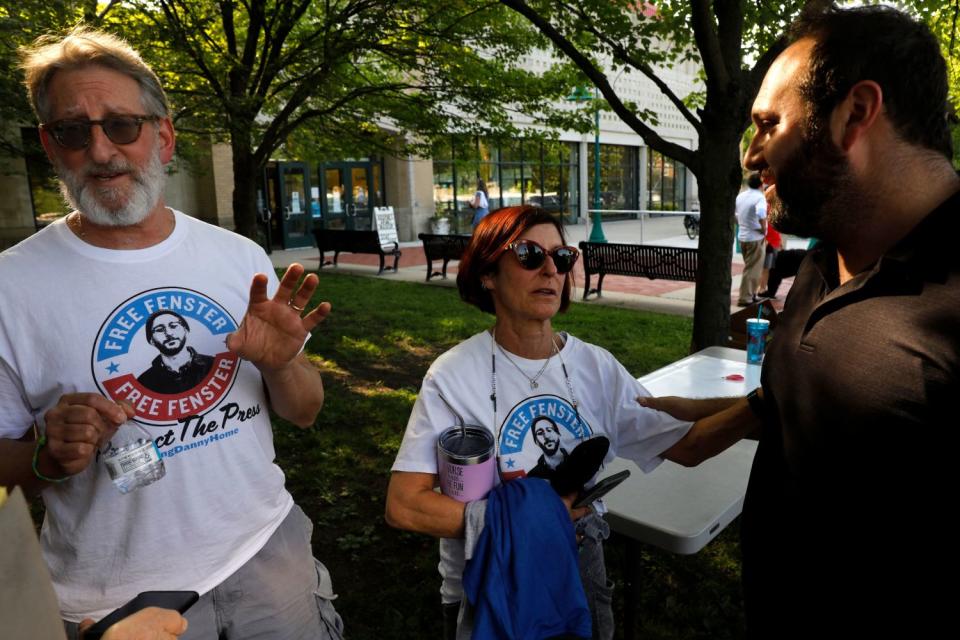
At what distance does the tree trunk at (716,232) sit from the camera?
495 cm

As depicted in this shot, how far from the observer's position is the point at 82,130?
5.86 feet

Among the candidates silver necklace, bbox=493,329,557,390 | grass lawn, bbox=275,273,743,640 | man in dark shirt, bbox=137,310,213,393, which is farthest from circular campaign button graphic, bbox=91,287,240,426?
grass lawn, bbox=275,273,743,640

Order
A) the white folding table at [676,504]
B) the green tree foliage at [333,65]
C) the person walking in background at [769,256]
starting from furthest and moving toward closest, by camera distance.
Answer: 1. the person walking in background at [769,256]
2. the green tree foliage at [333,65]
3. the white folding table at [676,504]

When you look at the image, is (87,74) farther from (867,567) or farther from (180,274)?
(867,567)

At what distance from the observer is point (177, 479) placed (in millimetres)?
1727

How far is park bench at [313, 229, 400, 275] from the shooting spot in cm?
1411

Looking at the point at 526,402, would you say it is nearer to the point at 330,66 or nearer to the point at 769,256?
the point at 330,66

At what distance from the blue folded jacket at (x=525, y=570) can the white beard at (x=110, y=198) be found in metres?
1.29

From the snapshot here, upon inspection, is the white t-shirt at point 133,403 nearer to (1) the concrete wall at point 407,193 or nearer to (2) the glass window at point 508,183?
(2) the glass window at point 508,183

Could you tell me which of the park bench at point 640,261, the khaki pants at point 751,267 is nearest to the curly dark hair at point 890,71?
the park bench at point 640,261

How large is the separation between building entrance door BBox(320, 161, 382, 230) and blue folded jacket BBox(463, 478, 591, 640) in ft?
65.7

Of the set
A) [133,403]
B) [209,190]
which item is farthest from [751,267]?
[209,190]

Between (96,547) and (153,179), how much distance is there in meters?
1.05

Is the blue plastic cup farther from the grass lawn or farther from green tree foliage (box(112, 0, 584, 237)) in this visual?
green tree foliage (box(112, 0, 584, 237))
